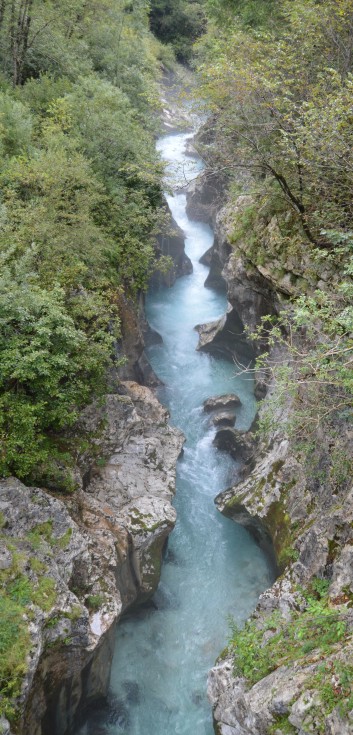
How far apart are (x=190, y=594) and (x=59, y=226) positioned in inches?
402

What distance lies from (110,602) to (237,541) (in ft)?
18.3

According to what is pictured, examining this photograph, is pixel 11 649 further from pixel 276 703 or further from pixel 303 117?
pixel 303 117

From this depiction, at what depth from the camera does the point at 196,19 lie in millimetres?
36062

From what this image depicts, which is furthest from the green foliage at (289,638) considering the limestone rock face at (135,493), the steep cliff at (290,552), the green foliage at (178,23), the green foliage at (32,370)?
the green foliage at (178,23)

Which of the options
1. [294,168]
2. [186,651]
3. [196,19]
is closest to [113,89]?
[294,168]

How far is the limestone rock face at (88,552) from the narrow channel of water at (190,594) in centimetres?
92

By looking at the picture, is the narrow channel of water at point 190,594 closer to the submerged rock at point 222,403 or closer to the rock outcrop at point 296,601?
the submerged rock at point 222,403

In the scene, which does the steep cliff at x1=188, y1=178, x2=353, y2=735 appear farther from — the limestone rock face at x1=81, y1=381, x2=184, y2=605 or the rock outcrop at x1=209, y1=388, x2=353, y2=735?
the limestone rock face at x1=81, y1=381, x2=184, y2=605

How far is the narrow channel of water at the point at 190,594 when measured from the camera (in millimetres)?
10180

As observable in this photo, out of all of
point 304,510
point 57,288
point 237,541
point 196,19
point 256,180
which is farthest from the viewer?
point 196,19

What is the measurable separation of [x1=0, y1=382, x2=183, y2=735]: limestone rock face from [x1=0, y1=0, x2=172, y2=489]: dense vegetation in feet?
3.21

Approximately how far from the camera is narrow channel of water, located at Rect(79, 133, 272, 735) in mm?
10180

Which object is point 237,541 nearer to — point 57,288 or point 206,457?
point 206,457

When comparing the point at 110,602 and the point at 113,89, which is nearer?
the point at 110,602
